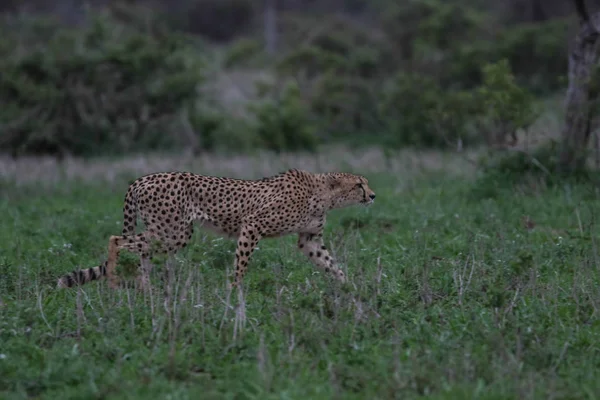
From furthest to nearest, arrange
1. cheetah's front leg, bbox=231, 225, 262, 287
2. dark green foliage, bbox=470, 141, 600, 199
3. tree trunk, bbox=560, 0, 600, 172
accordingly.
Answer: tree trunk, bbox=560, 0, 600, 172
dark green foliage, bbox=470, 141, 600, 199
cheetah's front leg, bbox=231, 225, 262, 287

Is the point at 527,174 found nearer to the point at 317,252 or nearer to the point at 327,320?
the point at 317,252

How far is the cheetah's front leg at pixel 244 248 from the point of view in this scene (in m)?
7.04

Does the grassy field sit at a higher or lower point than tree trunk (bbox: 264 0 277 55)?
lower

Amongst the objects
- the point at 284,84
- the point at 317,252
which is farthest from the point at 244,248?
the point at 284,84

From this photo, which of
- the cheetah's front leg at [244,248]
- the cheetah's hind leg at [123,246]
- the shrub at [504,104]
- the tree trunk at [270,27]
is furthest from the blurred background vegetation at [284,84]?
the cheetah's hind leg at [123,246]

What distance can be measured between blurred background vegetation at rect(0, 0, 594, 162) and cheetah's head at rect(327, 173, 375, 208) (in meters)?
3.65

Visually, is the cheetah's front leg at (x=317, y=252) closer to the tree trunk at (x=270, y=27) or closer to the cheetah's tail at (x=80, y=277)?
the cheetah's tail at (x=80, y=277)

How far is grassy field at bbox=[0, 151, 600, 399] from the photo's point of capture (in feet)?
15.8

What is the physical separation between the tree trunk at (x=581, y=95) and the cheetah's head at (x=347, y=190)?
158 inches

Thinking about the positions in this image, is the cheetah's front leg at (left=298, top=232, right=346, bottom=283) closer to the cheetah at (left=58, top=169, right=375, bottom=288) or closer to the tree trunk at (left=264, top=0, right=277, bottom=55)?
the cheetah at (left=58, top=169, right=375, bottom=288)

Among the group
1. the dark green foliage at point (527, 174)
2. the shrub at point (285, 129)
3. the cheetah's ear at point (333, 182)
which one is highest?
the cheetah's ear at point (333, 182)

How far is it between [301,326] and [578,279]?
2.14m

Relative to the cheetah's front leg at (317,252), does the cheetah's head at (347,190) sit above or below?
above

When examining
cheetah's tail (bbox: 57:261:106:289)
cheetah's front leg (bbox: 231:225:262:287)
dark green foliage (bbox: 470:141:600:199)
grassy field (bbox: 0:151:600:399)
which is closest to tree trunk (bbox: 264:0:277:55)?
dark green foliage (bbox: 470:141:600:199)
